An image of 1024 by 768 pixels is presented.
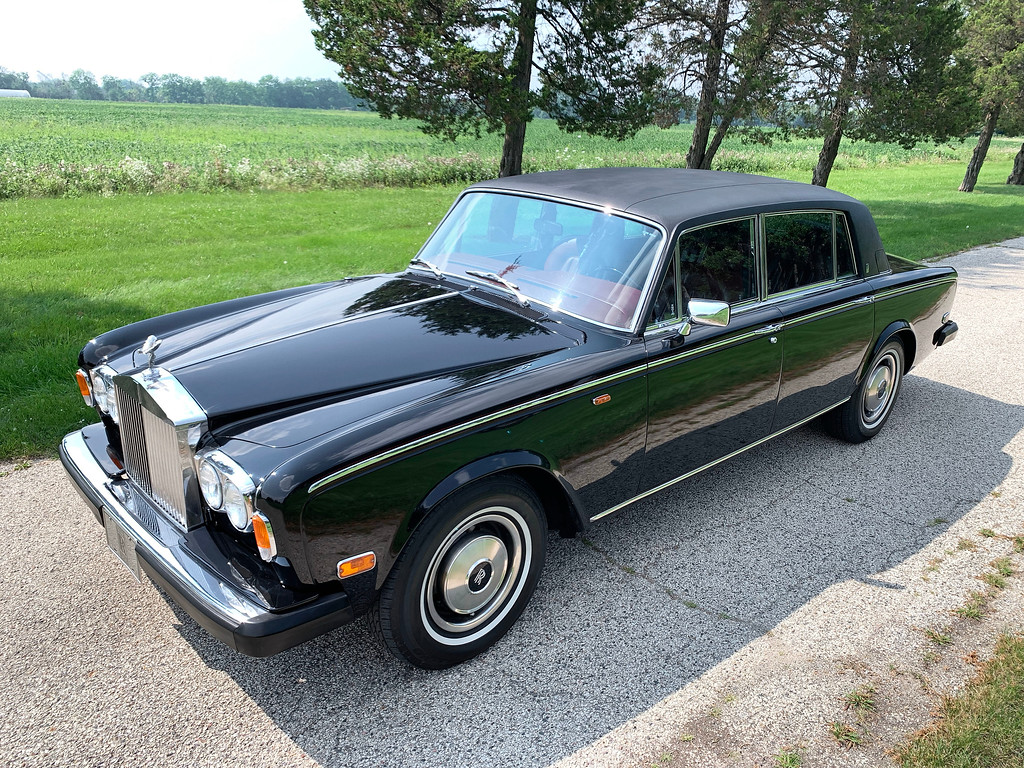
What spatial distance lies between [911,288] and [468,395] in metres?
→ 3.55

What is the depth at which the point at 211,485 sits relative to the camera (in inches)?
101

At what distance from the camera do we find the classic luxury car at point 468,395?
2.48 m

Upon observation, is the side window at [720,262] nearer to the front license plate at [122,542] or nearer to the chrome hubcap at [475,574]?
the chrome hubcap at [475,574]

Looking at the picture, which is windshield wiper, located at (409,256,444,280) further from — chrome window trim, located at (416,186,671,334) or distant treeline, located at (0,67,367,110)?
distant treeline, located at (0,67,367,110)

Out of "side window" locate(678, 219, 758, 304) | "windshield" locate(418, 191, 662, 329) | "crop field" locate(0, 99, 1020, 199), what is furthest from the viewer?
"crop field" locate(0, 99, 1020, 199)

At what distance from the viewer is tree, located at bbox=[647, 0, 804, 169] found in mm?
14320

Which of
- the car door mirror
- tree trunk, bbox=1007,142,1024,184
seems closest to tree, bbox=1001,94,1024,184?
tree trunk, bbox=1007,142,1024,184

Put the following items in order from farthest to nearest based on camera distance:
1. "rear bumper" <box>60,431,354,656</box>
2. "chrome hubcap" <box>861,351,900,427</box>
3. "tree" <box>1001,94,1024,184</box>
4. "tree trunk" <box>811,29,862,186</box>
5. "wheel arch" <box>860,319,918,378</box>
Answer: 1. "tree" <box>1001,94,1024,184</box>
2. "tree trunk" <box>811,29,862,186</box>
3. "chrome hubcap" <box>861,351,900,427</box>
4. "wheel arch" <box>860,319,918,378</box>
5. "rear bumper" <box>60,431,354,656</box>

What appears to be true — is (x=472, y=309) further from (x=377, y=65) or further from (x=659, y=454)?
(x=377, y=65)

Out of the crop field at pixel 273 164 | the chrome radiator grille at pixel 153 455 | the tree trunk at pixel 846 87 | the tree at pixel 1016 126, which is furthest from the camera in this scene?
the tree at pixel 1016 126

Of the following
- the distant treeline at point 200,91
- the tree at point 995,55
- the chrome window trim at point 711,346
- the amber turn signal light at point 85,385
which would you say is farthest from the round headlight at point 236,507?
the distant treeline at point 200,91

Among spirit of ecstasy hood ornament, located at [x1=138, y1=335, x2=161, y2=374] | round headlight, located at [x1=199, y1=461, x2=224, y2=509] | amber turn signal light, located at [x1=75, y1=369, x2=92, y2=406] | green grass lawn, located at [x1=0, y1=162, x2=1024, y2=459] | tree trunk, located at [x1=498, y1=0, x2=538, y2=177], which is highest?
tree trunk, located at [x1=498, y1=0, x2=538, y2=177]

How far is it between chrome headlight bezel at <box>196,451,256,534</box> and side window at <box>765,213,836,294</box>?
9.40ft

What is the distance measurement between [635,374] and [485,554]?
1016 millimetres
